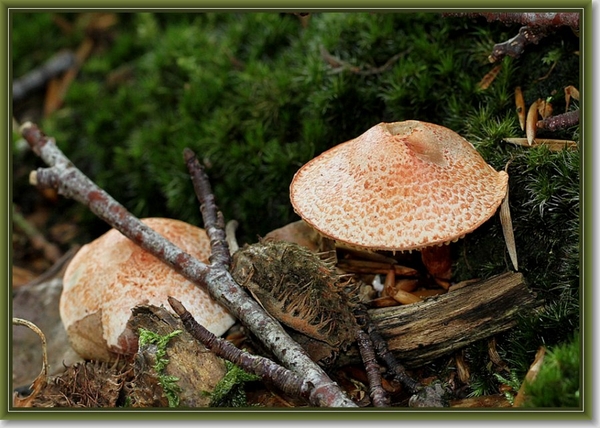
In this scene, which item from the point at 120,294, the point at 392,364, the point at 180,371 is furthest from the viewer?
the point at 120,294

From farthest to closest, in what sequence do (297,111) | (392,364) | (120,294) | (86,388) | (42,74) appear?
(42,74) → (297,111) → (120,294) → (86,388) → (392,364)

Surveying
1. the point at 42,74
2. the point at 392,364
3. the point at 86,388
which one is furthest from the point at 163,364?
the point at 42,74

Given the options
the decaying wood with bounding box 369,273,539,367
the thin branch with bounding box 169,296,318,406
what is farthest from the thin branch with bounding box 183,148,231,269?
the decaying wood with bounding box 369,273,539,367

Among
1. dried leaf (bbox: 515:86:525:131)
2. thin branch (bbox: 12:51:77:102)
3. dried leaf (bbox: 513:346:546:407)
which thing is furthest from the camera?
thin branch (bbox: 12:51:77:102)

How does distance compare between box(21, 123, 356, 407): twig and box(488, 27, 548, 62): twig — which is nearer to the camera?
box(21, 123, 356, 407): twig

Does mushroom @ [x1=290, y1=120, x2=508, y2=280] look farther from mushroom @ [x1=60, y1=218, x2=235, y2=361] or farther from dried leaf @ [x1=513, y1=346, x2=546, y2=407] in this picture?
mushroom @ [x1=60, y1=218, x2=235, y2=361]

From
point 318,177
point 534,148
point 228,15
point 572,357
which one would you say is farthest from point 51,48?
point 572,357

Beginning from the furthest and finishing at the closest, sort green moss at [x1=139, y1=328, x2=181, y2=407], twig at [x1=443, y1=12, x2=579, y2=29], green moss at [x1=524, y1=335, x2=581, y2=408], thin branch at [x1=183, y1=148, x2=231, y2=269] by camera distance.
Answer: thin branch at [x1=183, y1=148, x2=231, y2=269], twig at [x1=443, y1=12, x2=579, y2=29], green moss at [x1=139, y1=328, x2=181, y2=407], green moss at [x1=524, y1=335, x2=581, y2=408]

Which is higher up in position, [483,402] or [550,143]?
[550,143]

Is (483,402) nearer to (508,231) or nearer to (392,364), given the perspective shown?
(392,364)
